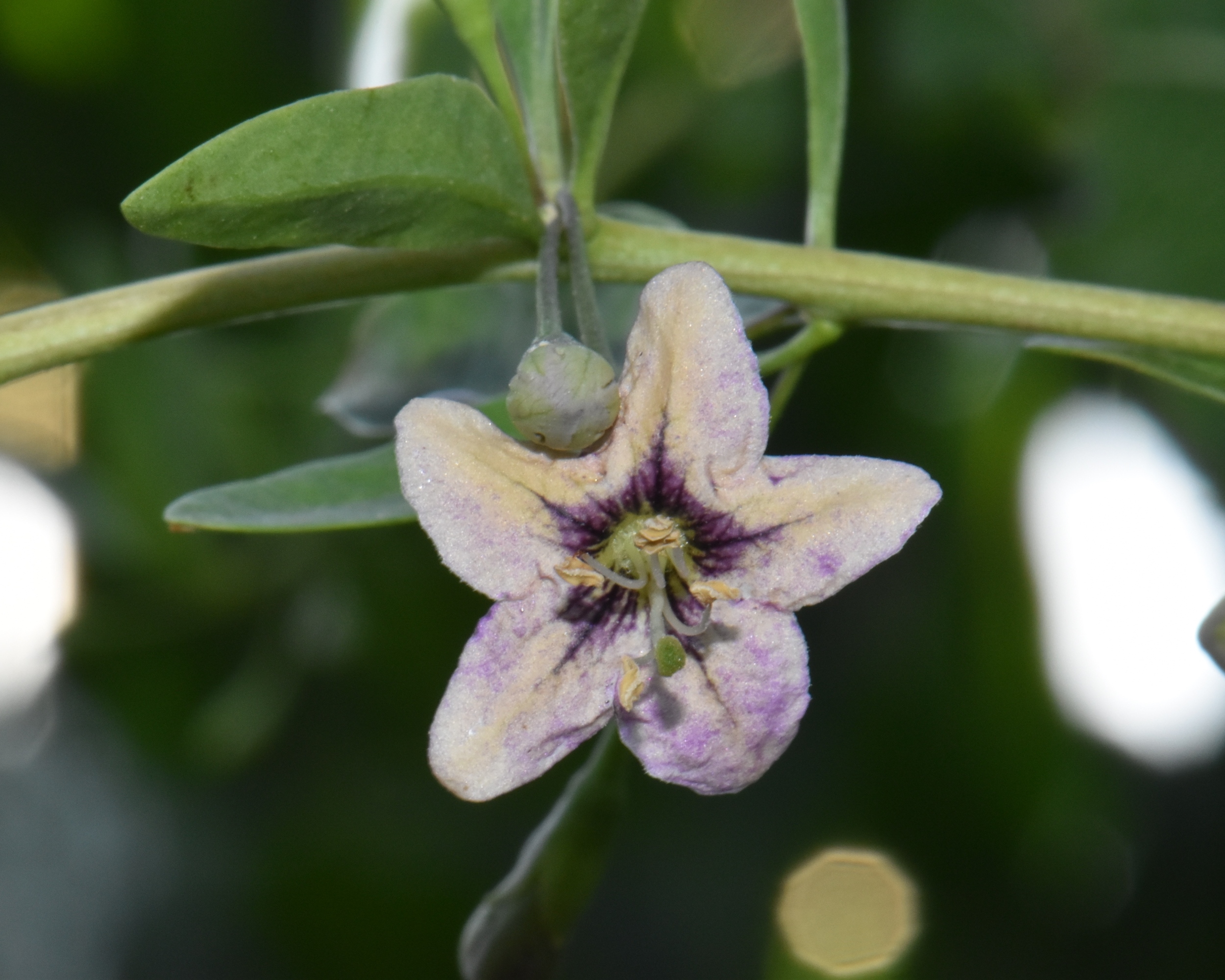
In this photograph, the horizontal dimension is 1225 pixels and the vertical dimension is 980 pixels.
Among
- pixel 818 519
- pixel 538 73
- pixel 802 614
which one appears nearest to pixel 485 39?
pixel 538 73

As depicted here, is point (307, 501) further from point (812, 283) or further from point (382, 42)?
point (382, 42)

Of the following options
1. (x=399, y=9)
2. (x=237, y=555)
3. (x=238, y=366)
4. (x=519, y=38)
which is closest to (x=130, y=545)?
(x=237, y=555)

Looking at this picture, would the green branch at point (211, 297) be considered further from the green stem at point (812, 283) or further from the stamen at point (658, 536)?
the stamen at point (658, 536)

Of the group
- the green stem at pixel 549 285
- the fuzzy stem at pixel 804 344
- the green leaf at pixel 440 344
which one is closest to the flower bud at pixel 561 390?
the green stem at pixel 549 285

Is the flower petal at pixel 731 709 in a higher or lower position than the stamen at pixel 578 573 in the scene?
lower

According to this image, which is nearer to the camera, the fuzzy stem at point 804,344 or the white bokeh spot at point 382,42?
the fuzzy stem at point 804,344

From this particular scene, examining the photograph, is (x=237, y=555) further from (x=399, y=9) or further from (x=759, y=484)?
(x=759, y=484)

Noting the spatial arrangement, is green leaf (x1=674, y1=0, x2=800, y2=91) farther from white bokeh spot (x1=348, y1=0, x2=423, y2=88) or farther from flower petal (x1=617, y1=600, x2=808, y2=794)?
flower petal (x1=617, y1=600, x2=808, y2=794)

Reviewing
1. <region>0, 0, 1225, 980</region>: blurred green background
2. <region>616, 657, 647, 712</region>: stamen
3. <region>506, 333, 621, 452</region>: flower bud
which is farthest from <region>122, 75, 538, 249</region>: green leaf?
<region>0, 0, 1225, 980</region>: blurred green background
